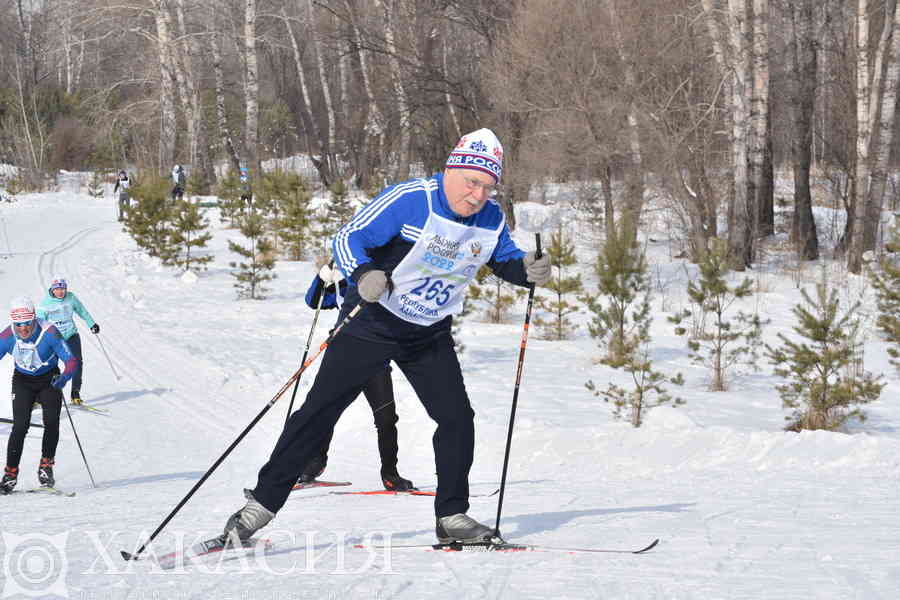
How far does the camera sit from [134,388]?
441 inches

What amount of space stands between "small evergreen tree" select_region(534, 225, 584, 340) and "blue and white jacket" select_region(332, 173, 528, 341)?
832 centimetres

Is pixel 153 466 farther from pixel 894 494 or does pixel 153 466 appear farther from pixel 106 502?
pixel 894 494

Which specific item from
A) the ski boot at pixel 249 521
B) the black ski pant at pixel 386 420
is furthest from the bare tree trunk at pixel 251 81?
the ski boot at pixel 249 521

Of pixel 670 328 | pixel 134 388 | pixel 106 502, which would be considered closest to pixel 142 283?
pixel 134 388

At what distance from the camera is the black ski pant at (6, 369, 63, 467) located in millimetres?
7316

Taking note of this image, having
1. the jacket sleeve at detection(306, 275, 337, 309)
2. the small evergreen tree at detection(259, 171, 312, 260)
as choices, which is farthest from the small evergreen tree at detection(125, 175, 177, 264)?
the jacket sleeve at detection(306, 275, 337, 309)

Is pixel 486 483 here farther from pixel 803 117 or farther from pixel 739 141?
pixel 803 117

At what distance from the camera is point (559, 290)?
1283cm

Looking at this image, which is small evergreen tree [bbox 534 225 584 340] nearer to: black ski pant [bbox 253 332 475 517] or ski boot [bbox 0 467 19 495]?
ski boot [bbox 0 467 19 495]

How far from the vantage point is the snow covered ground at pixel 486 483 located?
11.6 feet

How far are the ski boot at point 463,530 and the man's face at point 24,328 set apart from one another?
176 inches

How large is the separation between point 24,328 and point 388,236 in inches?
176

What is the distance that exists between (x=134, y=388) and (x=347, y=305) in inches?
308

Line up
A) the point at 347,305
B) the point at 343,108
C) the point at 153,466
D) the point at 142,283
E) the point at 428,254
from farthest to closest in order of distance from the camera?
the point at 343,108 < the point at 142,283 < the point at 153,466 < the point at 347,305 < the point at 428,254
